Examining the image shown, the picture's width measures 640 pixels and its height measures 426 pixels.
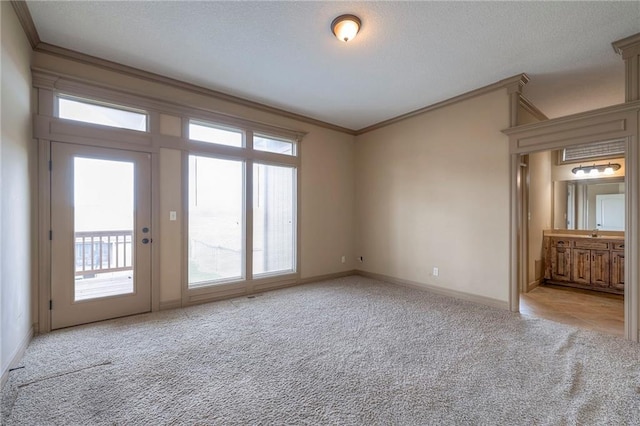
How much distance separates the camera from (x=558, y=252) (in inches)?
202

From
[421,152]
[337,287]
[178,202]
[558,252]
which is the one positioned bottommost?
[337,287]

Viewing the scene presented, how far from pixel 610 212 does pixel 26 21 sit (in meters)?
8.29

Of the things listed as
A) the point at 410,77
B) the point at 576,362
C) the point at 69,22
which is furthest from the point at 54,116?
the point at 576,362

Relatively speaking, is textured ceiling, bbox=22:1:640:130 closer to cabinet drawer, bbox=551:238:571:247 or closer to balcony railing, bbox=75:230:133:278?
balcony railing, bbox=75:230:133:278

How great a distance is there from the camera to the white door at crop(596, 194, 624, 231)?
4.76m

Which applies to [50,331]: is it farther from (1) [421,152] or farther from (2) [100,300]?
(1) [421,152]

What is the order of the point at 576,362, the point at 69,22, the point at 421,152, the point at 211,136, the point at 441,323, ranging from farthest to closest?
the point at 421,152, the point at 211,136, the point at 441,323, the point at 69,22, the point at 576,362

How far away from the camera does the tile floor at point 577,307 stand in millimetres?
3350

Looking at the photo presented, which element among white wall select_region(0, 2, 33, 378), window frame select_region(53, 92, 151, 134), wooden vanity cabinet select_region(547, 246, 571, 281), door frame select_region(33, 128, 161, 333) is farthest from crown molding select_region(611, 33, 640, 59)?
door frame select_region(33, 128, 161, 333)

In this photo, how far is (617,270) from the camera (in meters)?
4.48

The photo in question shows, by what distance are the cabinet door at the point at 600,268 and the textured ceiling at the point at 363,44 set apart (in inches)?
96.9

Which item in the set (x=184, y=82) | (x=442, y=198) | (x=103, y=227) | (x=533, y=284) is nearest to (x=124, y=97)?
(x=184, y=82)

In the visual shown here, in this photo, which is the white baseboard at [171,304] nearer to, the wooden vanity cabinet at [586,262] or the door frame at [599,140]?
the door frame at [599,140]

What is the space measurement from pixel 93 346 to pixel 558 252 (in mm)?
7022
